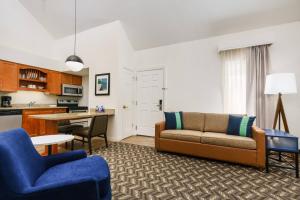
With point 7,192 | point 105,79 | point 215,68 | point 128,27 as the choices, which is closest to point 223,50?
point 215,68

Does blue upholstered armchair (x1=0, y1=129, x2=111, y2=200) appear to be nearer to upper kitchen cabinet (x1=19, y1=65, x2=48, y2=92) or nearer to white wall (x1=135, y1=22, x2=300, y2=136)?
white wall (x1=135, y1=22, x2=300, y2=136)

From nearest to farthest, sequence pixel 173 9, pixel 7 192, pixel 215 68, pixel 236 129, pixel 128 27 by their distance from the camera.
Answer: pixel 7 192 < pixel 236 129 < pixel 173 9 < pixel 215 68 < pixel 128 27

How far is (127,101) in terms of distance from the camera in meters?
4.69

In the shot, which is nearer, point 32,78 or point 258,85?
point 258,85

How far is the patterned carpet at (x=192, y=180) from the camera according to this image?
6.08 ft

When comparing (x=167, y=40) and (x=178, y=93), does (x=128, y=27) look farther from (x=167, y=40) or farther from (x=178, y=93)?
(x=178, y=93)

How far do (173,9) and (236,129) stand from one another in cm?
292

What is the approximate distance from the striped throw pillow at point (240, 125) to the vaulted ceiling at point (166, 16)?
211cm

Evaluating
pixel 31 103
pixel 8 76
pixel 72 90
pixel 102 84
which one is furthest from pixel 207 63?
pixel 31 103

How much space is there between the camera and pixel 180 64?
4379 millimetres

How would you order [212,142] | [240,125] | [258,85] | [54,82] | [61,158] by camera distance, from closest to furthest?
[61,158]
[212,142]
[240,125]
[258,85]
[54,82]

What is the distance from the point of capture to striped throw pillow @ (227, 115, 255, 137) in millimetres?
2904

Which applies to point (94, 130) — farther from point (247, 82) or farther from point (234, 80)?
point (247, 82)

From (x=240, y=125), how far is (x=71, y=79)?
5249 millimetres
